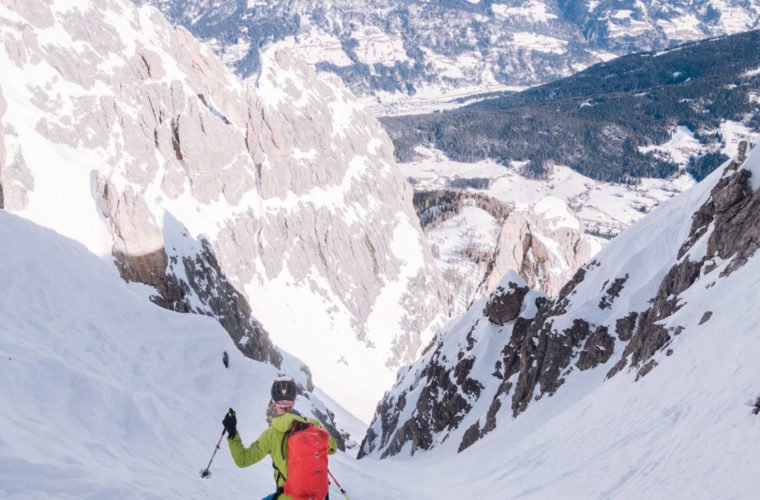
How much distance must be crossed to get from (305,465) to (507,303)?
42448 mm

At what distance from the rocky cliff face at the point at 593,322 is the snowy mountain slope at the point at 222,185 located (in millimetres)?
24004

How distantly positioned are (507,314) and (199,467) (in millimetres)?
39223

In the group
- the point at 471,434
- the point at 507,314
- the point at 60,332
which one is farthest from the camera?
the point at 507,314

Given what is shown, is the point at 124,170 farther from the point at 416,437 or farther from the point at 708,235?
the point at 708,235

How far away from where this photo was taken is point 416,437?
1912 inches

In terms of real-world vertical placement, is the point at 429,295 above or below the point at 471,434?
above

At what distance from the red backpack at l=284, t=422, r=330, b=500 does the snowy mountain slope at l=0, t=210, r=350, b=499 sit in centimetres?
338

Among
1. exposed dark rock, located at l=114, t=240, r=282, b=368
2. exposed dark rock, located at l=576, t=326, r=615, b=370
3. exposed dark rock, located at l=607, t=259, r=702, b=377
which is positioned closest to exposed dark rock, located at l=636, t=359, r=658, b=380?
exposed dark rock, located at l=607, t=259, r=702, b=377

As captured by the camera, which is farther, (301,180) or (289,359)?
(301,180)

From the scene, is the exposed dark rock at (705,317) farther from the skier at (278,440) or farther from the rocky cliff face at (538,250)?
the rocky cliff face at (538,250)

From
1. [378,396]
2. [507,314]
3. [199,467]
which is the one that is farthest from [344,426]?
[199,467]

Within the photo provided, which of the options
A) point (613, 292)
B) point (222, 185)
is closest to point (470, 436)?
point (613, 292)

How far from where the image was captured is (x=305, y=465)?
8055 mm

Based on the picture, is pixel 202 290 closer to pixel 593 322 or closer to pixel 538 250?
pixel 593 322
